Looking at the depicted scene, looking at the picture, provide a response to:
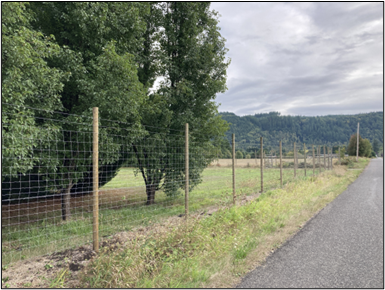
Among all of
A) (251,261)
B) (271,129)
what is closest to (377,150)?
(271,129)

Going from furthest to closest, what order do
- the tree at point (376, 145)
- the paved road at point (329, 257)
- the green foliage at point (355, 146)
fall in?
the tree at point (376, 145) → the green foliage at point (355, 146) → the paved road at point (329, 257)

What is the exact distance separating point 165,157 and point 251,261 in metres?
6.07

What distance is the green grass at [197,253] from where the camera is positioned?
131 inches

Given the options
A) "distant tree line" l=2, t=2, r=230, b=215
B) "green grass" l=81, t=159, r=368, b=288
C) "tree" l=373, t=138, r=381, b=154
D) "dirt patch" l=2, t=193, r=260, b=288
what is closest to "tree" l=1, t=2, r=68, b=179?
"distant tree line" l=2, t=2, r=230, b=215

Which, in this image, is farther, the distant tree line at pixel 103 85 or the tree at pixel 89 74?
the tree at pixel 89 74

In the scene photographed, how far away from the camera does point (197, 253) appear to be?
412cm

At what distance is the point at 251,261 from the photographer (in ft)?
13.5

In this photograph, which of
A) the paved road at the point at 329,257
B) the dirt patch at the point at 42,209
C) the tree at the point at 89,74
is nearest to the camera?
the paved road at the point at 329,257

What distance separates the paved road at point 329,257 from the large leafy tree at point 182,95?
4.73 meters

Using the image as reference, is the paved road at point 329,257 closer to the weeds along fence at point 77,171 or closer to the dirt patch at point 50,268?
the dirt patch at point 50,268

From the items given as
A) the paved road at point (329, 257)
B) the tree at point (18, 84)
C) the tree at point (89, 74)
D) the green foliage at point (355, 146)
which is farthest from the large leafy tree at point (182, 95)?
the green foliage at point (355, 146)

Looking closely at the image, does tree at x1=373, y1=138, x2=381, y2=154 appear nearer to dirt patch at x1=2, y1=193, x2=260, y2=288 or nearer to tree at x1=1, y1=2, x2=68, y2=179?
dirt patch at x1=2, y1=193, x2=260, y2=288

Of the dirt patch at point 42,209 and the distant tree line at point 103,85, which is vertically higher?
the distant tree line at point 103,85

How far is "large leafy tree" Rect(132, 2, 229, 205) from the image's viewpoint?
919 cm
